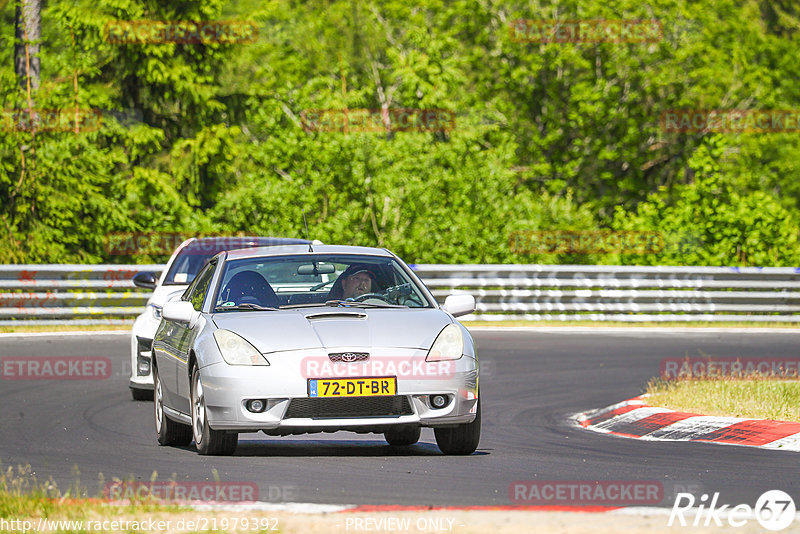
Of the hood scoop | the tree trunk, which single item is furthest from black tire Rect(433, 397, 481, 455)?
the tree trunk

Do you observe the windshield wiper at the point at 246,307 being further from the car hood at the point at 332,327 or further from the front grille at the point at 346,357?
the front grille at the point at 346,357

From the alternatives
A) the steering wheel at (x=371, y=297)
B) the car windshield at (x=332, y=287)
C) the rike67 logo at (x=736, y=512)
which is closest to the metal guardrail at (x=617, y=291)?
the car windshield at (x=332, y=287)

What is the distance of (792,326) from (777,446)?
52.0ft

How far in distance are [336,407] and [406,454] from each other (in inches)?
43.1

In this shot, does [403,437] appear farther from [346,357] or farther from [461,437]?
[346,357]

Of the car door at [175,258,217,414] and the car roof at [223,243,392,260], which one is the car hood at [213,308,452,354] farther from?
the car roof at [223,243,392,260]

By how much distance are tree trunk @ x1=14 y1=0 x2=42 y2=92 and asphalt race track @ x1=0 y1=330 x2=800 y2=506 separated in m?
15.9

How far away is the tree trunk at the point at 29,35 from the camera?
102 ft

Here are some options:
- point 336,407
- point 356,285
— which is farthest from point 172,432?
point 336,407

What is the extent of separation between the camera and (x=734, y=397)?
499 inches

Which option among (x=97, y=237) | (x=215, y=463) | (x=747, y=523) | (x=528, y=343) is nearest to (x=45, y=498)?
(x=215, y=463)

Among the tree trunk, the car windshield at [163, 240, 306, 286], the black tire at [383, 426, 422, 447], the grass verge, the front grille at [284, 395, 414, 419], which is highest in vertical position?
the tree trunk

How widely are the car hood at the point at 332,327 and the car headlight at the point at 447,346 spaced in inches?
1.6

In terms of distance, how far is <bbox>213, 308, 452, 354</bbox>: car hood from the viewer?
8828 millimetres
